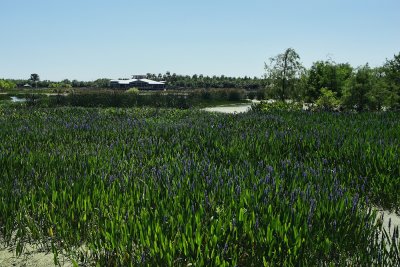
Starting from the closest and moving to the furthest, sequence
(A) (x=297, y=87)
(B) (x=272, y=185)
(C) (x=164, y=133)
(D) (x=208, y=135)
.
→ (B) (x=272, y=185), (D) (x=208, y=135), (C) (x=164, y=133), (A) (x=297, y=87)

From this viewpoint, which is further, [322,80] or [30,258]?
[322,80]

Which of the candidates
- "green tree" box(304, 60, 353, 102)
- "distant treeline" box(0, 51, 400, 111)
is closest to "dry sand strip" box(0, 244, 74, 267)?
"distant treeline" box(0, 51, 400, 111)

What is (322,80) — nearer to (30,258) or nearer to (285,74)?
(285,74)

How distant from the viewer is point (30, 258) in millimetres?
4191

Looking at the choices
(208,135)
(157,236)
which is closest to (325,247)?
(157,236)

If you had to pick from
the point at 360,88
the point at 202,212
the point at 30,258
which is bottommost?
the point at 30,258

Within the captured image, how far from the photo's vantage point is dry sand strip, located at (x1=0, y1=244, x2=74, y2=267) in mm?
4059

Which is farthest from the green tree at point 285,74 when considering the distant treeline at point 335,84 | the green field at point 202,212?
the green field at point 202,212

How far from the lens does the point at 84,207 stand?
15.1 feet

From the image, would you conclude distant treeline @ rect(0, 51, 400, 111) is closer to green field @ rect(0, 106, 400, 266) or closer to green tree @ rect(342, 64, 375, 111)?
green tree @ rect(342, 64, 375, 111)

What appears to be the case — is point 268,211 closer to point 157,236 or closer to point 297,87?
point 157,236

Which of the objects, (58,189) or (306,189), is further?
(58,189)

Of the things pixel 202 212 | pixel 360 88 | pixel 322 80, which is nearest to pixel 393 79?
pixel 360 88

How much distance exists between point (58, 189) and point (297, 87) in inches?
1081
